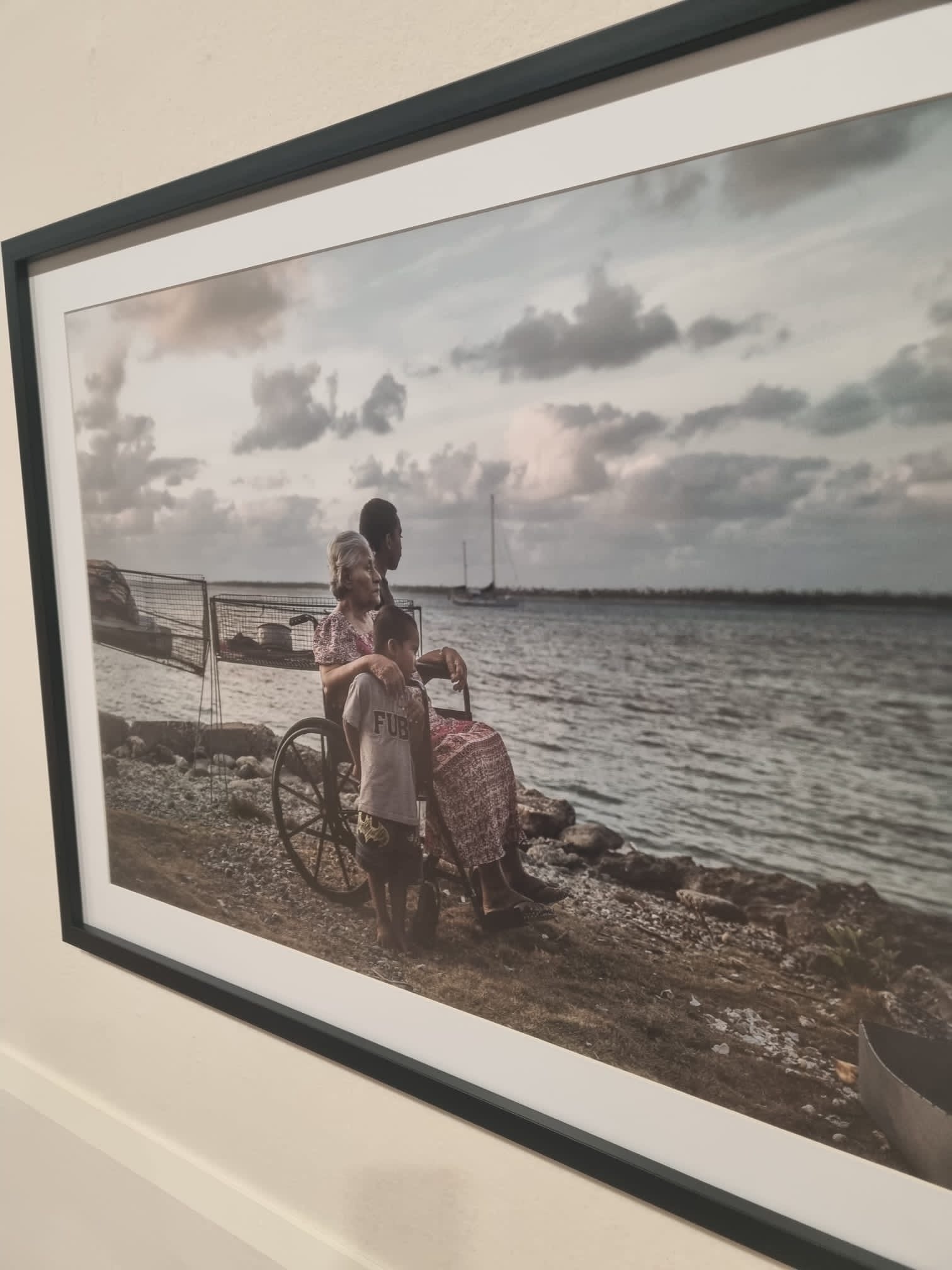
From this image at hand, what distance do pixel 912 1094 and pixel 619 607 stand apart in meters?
0.34

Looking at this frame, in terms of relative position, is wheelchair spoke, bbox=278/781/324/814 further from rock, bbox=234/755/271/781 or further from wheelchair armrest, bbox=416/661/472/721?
wheelchair armrest, bbox=416/661/472/721

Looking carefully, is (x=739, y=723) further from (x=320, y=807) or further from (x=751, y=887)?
(x=320, y=807)

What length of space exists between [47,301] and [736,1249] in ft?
3.63

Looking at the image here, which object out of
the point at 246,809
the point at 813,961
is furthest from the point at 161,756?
the point at 813,961

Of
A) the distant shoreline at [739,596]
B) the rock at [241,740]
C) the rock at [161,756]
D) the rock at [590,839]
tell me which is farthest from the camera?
the rock at [161,756]

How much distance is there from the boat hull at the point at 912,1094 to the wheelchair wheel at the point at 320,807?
41 centimetres

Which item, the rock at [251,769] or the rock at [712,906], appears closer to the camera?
the rock at [712,906]

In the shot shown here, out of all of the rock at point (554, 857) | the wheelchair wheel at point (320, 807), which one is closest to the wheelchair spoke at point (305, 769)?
the wheelchair wheel at point (320, 807)

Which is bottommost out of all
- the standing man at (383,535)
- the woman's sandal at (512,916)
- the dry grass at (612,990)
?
the dry grass at (612,990)

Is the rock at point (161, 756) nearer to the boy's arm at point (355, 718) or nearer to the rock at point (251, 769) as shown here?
the rock at point (251, 769)

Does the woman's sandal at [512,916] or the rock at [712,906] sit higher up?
the rock at [712,906]

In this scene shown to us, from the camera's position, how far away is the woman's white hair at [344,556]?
2.28 ft

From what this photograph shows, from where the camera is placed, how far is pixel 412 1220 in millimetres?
772

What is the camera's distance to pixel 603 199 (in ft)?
1.83
